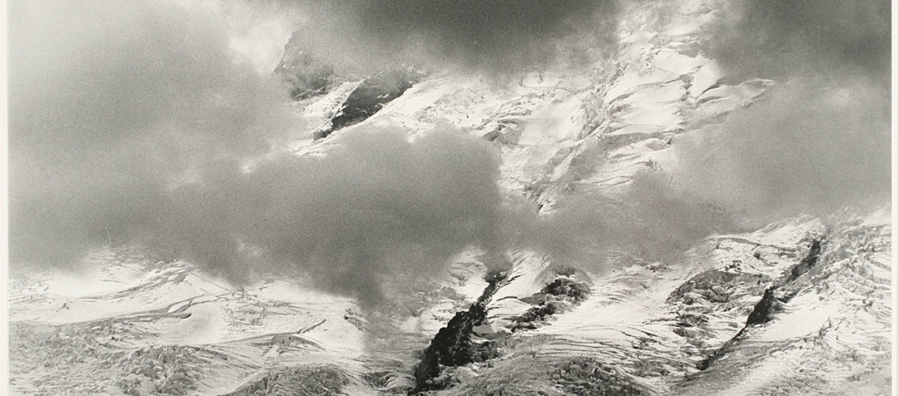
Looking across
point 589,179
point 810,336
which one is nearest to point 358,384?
point 589,179

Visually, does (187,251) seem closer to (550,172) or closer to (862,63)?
(550,172)

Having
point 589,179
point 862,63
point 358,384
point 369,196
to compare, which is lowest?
point 358,384

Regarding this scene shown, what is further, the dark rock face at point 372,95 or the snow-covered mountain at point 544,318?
the dark rock face at point 372,95

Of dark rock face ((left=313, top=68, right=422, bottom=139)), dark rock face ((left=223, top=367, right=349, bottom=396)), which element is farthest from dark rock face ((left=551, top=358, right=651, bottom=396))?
dark rock face ((left=313, top=68, right=422, bottom=139))

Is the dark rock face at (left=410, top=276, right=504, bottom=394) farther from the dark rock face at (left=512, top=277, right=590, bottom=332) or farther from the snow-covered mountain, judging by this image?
the dark rock face at (left=512, top=277, right=590, bottom=332)

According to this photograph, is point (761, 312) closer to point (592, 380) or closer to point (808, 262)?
point (808, 262)

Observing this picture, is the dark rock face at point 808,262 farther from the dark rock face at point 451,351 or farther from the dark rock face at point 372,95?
the dark rock face at point 372,95

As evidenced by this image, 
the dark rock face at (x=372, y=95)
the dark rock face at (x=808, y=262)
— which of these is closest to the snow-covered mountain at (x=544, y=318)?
the dark rock face at (x=808, y=262)
